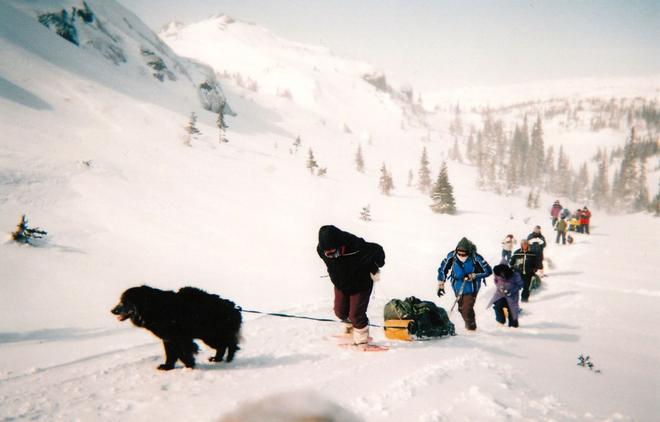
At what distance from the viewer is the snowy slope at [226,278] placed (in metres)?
3.71

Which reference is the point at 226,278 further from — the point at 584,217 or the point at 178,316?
the point at 584,217

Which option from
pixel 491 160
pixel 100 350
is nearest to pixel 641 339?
pixel 100 350

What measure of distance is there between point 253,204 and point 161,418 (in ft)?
61.6

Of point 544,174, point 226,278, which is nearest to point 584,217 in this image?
point 226,278

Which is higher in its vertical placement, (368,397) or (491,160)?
(491,160)

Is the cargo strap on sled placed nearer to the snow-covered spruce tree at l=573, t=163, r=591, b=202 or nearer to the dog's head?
the dog's head

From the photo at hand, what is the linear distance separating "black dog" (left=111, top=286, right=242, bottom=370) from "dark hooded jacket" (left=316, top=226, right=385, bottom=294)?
1.77 metres

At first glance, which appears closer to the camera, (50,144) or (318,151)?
(50,144)

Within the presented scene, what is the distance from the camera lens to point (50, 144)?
1941 cm

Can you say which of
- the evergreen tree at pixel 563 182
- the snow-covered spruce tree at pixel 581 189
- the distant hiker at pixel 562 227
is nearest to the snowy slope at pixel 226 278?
the distant hiker at pixel 562 227

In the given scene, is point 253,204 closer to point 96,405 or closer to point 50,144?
point 50,144

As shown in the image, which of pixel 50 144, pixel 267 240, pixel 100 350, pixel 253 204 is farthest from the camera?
pixel 253 204

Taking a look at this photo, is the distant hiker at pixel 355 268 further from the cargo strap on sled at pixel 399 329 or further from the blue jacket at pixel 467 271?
the blue jacket at pixel 467 271

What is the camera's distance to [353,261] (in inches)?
204
